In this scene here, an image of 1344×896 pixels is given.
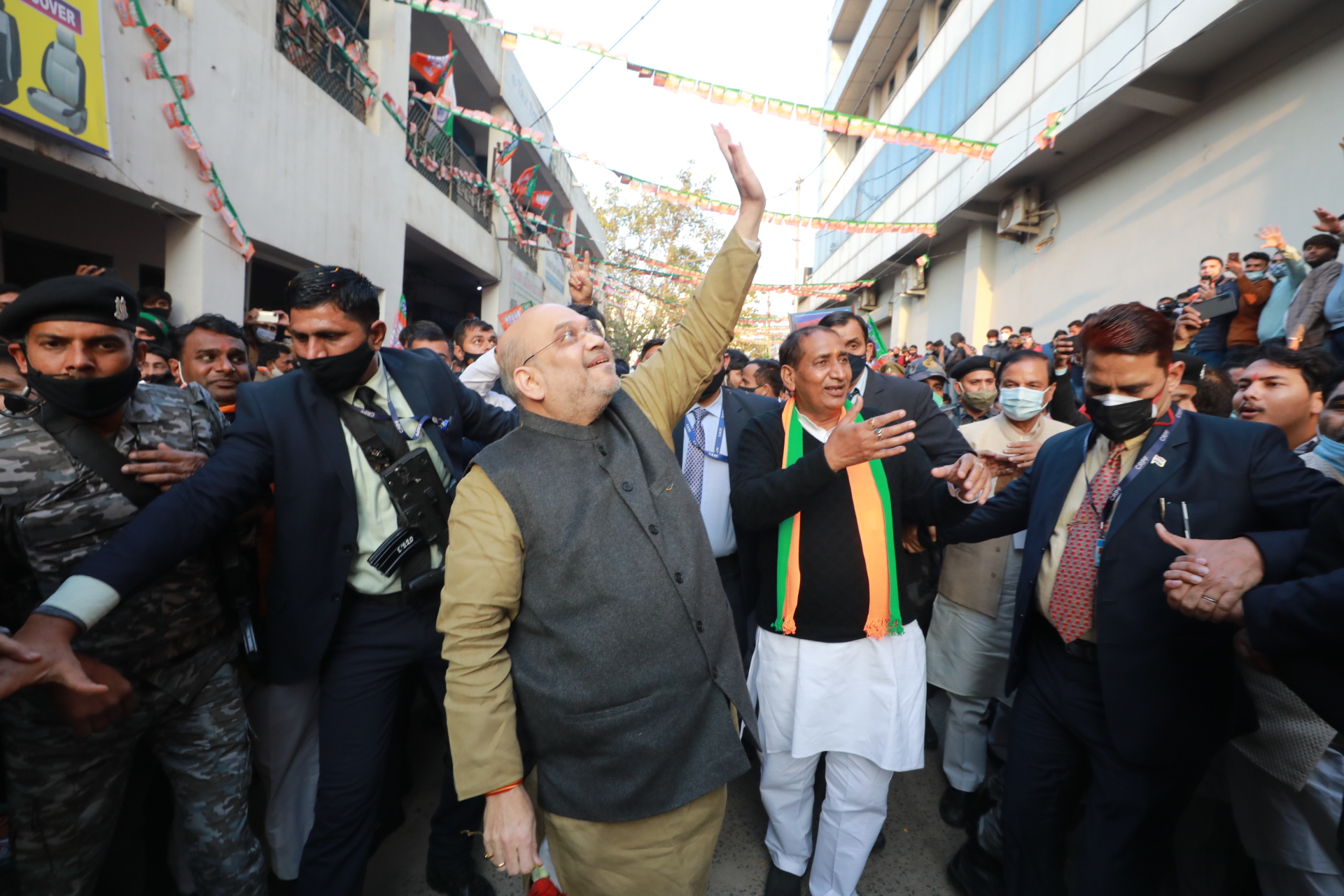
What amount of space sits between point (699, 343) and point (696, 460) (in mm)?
1476

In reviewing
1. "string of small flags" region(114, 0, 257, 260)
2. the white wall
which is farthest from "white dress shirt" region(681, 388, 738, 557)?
the white wall

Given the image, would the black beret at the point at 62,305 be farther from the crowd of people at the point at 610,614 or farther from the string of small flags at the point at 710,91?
the string of small flags at the point at 710,91

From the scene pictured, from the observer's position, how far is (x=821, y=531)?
237 centimetres

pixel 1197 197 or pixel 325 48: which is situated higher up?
pixel 325 48

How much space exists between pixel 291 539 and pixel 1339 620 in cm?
267

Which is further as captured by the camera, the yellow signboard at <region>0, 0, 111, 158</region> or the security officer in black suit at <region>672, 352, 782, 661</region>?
the yellow signboard at <region>0, 0, 111, 158</region>

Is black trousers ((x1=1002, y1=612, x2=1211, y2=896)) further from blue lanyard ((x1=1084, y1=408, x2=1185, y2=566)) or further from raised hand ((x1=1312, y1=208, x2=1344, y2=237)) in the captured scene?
raised hand ((x1=1312, y1=208, x2=1344, y2=237))

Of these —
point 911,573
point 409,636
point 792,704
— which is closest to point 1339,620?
point 792,704

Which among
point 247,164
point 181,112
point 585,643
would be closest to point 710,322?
point 585,643

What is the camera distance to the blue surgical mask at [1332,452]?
1854 millimetres

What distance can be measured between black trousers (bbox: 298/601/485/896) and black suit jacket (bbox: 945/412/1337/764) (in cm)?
202

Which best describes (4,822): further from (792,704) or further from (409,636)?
(792,704)

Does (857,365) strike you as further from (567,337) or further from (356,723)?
(356,723)

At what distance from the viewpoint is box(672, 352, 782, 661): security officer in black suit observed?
326cm
